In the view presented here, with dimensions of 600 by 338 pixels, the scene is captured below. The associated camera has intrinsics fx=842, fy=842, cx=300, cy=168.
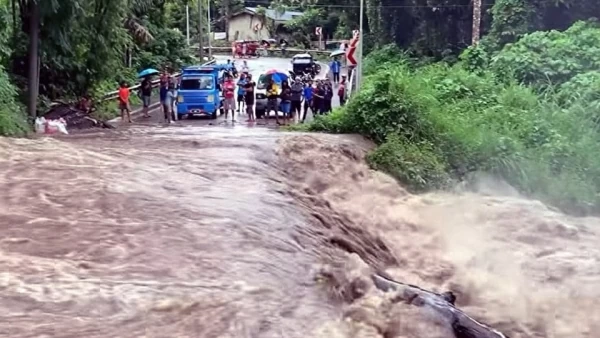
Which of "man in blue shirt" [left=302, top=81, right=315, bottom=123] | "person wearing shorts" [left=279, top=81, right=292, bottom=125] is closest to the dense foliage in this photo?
"man in blue shirt" [left=302, top=81, right=315, bottom=123]

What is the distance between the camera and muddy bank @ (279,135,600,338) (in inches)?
403

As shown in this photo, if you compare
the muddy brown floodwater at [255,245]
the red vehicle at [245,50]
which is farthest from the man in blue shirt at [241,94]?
the red vehicle at [245,50]

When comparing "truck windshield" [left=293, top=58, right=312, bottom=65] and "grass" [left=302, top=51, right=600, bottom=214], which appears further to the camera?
"truck windshield" [left=293, top=58, right=312, bottom=65]

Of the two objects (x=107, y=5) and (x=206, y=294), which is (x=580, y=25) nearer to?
(x=107, y=5)

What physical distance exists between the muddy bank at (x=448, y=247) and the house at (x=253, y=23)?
205ft

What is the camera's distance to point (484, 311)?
1077 cm

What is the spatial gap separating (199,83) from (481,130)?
11.8 meters

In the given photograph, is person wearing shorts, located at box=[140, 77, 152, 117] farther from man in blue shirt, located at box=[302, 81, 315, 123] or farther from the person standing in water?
man in blue shirt, located at box=[302, 81, 315, 123]

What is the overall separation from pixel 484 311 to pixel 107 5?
16767mm

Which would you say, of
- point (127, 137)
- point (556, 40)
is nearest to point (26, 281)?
point (127, 137)

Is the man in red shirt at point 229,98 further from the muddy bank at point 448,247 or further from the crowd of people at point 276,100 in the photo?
the muddy bank at point 448,247

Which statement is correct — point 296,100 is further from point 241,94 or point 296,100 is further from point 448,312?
point 448,312

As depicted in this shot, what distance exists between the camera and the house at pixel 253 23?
7900cm

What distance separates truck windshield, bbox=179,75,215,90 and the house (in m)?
50.7
